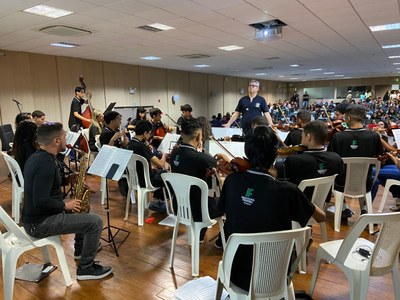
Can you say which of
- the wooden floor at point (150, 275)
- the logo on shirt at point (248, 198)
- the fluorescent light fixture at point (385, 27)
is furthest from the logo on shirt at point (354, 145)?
the fluorescent light fixture at point (385, 27)

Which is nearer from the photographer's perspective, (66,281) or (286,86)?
(66,281)

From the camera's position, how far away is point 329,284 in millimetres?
2207

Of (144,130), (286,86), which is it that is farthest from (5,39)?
(286,86)

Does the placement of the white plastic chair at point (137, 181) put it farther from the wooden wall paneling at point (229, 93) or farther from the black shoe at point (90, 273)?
the wooden wall paneling at point (229, 93)

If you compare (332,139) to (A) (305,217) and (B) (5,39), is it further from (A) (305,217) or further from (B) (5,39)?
(B) (5,39)

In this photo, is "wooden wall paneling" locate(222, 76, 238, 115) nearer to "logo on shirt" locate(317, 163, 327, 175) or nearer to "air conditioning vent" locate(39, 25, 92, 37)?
"air conditioning vent" locate(39, 25, 92, 37)

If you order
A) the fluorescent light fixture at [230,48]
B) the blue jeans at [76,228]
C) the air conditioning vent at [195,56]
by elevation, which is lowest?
the blue jeans at [76,228]

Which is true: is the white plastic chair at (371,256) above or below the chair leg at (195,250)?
above

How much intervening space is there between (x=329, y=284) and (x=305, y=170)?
86 centimetres

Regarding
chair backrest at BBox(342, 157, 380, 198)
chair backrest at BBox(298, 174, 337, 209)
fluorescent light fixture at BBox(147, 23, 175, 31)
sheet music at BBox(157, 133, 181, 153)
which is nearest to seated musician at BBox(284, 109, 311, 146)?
chair backrest at BBox(342, 157, 380, 198)

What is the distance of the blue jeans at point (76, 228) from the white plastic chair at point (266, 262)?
1205 millimetres

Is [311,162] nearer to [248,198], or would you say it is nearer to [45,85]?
[248,198]

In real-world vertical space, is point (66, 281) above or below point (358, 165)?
below

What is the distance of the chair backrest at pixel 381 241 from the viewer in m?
1.55
